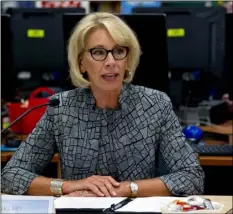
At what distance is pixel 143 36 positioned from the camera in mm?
2801

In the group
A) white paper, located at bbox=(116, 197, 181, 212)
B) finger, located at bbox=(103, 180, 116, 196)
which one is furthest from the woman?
white paper, located at bbox=(116, 197, 181, 212)

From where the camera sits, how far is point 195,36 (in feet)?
10.00

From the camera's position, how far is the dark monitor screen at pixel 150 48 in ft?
9.13

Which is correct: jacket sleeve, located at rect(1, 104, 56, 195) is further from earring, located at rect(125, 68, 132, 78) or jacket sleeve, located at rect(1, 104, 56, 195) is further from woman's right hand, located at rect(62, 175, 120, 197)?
earring, located at rect(125, 68, 132, 78)

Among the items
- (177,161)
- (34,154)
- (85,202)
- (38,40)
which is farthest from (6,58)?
(85,202)

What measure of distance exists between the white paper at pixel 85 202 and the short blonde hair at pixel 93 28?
20.5 inches

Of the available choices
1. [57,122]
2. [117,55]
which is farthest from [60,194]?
[117,55]

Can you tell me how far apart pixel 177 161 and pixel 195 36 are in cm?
118

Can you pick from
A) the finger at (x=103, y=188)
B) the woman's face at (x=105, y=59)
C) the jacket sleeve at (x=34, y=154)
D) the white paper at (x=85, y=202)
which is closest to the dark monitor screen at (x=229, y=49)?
the woman's face at (x=105, y=59)

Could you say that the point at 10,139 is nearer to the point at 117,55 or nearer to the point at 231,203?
the point at 117,55

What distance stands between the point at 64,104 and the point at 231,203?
739 mm

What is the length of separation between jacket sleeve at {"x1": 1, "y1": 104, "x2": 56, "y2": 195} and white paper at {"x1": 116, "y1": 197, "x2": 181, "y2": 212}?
0.47 metres

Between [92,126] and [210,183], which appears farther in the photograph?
[210,183]

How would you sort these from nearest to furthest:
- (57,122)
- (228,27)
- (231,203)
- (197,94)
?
(231,203)
(57,122)
(228,27)
(197,94)
